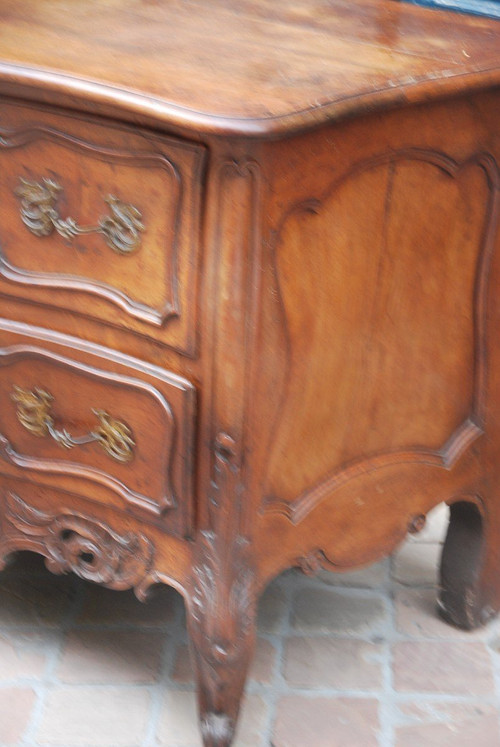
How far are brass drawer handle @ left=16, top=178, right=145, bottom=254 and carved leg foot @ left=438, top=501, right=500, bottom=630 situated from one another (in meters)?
0.82

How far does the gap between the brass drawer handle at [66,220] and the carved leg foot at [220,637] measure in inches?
16.1

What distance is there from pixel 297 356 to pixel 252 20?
518 mm

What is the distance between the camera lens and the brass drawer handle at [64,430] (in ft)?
4.69

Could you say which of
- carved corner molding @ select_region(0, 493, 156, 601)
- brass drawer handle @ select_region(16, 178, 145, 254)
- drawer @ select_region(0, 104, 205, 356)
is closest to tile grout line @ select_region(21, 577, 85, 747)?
carved corner molding @ select_region(0, 493, 156, 601)

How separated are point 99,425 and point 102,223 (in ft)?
0.94

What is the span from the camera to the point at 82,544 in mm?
1557

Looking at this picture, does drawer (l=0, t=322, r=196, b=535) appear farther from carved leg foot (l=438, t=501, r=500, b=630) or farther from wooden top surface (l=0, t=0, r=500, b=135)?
carved leg foot (l=438, t=501, r=500, b=630)

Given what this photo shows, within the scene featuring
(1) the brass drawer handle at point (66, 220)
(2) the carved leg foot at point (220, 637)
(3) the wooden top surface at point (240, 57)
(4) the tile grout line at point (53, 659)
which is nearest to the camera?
(3) the wooden top surface at point (240, 57)

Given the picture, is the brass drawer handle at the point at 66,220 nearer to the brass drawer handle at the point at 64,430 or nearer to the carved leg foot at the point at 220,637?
the brass drawer handle at the point at 64,430

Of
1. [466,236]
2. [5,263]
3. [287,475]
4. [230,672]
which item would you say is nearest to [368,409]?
[287,475]

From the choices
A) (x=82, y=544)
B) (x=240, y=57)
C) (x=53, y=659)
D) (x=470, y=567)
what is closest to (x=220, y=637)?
(x=82, y=544)

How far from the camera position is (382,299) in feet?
4.74

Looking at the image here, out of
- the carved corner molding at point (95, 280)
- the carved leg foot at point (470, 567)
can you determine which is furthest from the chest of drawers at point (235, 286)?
the carved leg foot at point (470, 567)

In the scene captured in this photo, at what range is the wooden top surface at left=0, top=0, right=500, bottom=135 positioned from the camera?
1171 mm
